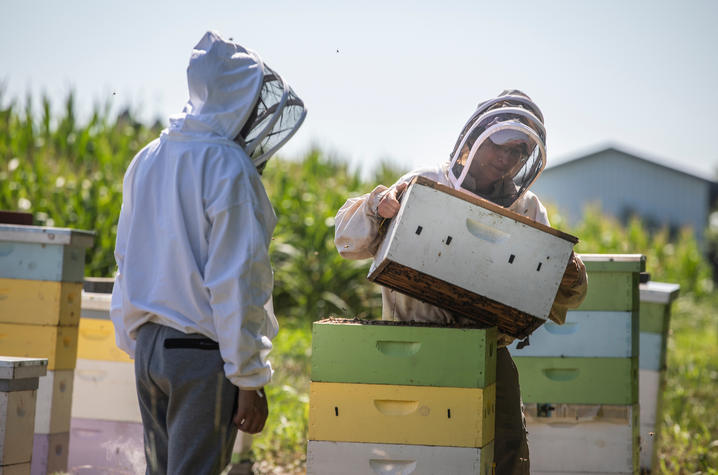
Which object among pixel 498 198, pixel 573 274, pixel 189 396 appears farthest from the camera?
pixel 498 198

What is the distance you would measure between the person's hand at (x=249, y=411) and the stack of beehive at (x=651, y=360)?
270cm

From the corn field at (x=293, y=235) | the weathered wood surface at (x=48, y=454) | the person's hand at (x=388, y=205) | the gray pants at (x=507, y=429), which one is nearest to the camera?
the person's hand at (x=388, y=205)

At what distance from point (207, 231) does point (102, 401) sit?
2063mm

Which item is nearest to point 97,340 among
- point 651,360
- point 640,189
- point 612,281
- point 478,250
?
point 478,250

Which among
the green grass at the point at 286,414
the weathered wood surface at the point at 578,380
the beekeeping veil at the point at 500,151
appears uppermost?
the beekeeping veil at the point at 500,151

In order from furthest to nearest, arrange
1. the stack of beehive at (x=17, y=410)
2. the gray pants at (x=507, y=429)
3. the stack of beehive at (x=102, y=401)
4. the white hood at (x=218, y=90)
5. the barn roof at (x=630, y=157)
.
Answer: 1. the barn roof at (x=630, y=157)
2. the stack of beehive at (x=102, y=401)
3. the gray pants at (x=507, y=429)
4. the stack of beehive at (x=17, y=410)
5. the white hood at (x=218, y=90)

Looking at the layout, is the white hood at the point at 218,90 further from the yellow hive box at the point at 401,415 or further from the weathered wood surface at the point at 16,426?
the weathered wood surface at the point at 16,426

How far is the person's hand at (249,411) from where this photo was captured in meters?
2.17

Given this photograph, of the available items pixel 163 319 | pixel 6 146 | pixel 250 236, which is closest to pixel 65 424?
pixel 163 319

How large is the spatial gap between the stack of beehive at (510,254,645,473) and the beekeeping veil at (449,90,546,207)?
2.91 feet

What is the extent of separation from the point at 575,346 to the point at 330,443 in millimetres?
1568

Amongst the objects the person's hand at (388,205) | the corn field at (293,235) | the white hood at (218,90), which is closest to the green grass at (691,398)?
the corn field at (293,235)

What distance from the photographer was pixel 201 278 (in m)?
2.14

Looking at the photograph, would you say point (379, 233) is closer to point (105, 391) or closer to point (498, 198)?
point (498, 198)
